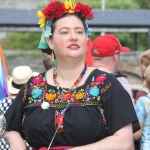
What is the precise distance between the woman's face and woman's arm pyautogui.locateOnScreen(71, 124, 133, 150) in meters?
0.56

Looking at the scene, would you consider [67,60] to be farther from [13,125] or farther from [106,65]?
[106,65]

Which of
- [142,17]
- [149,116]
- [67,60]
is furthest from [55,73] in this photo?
[142,17]

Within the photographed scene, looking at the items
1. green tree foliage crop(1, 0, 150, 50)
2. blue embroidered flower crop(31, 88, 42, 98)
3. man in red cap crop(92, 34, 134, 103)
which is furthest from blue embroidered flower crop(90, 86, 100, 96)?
green tree foliage crop(1, 0, 150, 50)

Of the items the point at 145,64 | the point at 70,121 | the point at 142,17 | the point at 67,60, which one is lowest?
the point at 142,17

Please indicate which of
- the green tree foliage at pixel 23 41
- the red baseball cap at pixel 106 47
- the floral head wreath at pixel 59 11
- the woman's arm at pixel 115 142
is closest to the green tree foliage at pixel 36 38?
the green tree foliage at pixel 23 41

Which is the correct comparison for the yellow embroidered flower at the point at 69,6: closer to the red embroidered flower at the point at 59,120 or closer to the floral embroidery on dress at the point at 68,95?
the floral embroidery on dress at the point at 68,95

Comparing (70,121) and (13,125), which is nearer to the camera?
(70,121)

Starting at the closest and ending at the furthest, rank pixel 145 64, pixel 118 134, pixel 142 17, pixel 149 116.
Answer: pixel 118 134, pixel 149 116, pixel 145 64, pixel 142 17

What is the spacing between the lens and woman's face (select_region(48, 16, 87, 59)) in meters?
3.09

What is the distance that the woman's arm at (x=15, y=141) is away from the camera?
3.13 metres

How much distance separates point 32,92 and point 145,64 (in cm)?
226

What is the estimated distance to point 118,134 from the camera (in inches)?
116

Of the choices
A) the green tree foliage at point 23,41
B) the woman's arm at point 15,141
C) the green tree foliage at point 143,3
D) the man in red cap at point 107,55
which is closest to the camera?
the woman's arm at point 15,141

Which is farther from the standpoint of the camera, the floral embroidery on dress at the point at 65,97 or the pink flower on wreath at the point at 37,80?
the pink flower on wreath at the point at 37,80
